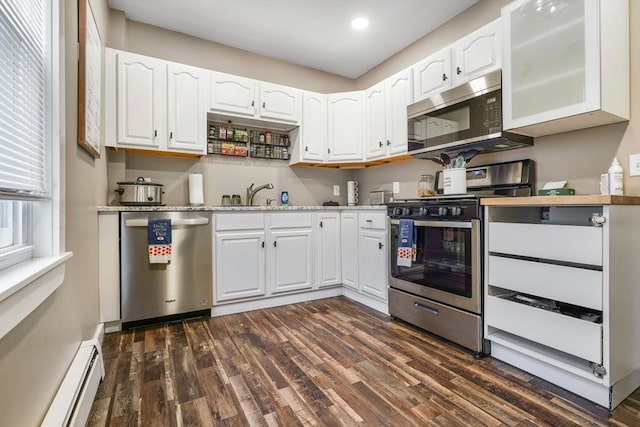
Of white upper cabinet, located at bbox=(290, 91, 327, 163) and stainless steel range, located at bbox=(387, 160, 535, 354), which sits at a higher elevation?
white upper cabinet, located at bbox=(290, 91, 327, 163)

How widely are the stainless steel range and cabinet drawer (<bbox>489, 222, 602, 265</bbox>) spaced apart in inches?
4.8

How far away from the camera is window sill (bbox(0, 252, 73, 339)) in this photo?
2.57ft

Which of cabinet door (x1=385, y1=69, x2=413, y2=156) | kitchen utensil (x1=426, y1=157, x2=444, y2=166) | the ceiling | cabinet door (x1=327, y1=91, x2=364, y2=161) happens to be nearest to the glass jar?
kitchen utensil (x1=426, y1=157, x2=444, y2=166)

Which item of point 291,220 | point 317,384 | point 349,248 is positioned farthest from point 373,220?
point 317,384

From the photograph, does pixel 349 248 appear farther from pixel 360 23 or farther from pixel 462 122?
pixel 360 23

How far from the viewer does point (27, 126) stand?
109 centimetres

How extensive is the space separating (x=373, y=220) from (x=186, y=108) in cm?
195

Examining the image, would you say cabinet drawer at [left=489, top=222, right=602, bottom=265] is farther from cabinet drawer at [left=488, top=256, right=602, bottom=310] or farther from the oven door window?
the oven door window

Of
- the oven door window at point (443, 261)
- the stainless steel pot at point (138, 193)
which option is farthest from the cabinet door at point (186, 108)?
the oven door window at point (443, 261)

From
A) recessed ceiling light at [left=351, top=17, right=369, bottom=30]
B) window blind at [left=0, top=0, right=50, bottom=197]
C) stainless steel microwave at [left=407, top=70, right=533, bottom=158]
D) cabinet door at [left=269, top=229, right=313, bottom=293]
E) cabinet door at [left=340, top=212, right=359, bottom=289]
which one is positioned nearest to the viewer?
window blind at [left=0, top=0, right=50, bottom=197]

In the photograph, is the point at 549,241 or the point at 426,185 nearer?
the point at 549,241

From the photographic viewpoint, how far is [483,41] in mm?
2223

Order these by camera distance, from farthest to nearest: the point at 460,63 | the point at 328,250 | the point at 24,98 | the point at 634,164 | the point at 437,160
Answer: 1. the point at 328,250
2. the point at 437,160
3. the point at 460,63
4. the point at 634,164
5. the point at 24,98

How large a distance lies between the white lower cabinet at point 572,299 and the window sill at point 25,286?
83.5 inches
